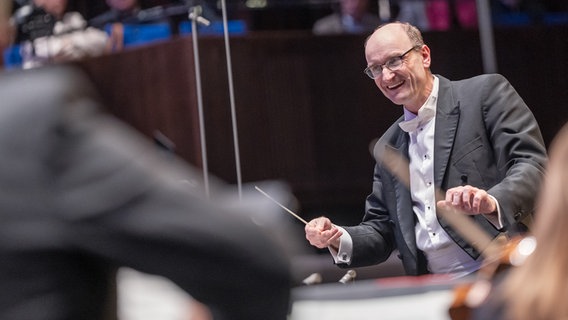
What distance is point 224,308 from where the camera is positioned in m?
1.14

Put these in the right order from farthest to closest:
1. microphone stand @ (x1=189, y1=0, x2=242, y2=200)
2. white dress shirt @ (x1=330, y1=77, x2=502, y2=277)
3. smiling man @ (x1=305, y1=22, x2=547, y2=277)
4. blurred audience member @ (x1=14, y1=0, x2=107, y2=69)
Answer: blurred audience member @ (x1=14, y1=0, x2=107, y2=69), microphone stand @ (x1=189, y1=0, x2=242, y2=200), white dress shirt @ (x1=330, y1=77, x2=502, y2=277), smiling man @ (x1=305, y1=22, x2=547, y2=277)

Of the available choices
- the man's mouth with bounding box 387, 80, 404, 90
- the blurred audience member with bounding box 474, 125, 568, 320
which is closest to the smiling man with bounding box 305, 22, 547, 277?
the man's mouth with bounding box 387, 80, 404, 90

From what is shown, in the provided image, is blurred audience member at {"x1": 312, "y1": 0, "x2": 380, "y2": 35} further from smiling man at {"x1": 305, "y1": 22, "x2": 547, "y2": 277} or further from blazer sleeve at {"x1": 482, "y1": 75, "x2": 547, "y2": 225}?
blazer sleeve at {"x1": 482, "y1": 75, "x2": 547, "y2": 225}

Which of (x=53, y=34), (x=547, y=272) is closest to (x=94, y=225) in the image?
(x=547, y=272)

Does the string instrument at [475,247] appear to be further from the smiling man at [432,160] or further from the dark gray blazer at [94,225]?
the dark gray blazer at [94,225]

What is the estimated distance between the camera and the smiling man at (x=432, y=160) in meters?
3.37

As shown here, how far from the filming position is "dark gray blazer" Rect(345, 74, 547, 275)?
3.30 m

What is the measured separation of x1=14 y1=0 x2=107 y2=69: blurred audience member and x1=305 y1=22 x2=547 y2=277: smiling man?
11.7 ft

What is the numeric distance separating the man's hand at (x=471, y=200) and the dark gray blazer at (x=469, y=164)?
5 centimetres

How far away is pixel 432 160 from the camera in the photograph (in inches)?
140

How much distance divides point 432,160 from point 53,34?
4074mm

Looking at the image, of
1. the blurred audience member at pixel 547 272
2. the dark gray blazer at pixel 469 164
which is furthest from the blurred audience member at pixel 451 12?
the blurred audience member at pixel 547 272

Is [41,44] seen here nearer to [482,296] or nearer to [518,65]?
[518,65]

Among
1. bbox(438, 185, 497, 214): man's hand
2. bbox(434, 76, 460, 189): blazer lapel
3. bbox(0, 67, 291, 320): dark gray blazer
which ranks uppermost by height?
bbox(0, 67, 291, 320): dark gray blazer
